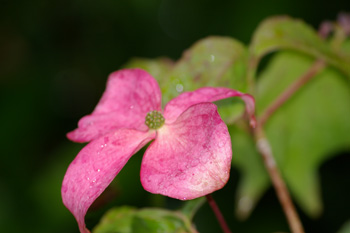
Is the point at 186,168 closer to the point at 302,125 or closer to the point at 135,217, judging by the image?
the point at 135,217

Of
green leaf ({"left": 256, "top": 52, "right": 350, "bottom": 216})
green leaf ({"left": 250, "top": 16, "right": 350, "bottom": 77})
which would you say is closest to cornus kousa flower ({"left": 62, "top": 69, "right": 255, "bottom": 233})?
green leaf ({"left": 250, "top": 16, "right": 350, "bottom": 77})

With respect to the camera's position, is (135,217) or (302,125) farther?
(302,125)

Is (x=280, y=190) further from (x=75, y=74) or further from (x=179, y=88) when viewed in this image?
(x=75, y=74)

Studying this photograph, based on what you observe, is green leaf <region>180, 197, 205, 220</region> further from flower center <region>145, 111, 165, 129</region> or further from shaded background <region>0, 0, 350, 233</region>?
shaded background <region>0, 0, 350, 233</region>

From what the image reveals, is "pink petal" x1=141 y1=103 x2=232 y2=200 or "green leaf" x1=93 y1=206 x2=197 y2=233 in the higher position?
"pink petal" x1=141 y1=103 x2=232 y2=200

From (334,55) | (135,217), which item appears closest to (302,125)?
(334,55)

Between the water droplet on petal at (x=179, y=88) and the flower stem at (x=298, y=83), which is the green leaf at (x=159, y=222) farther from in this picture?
the flower stem at (x=298, y=83)

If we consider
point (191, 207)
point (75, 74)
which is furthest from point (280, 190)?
point (75, 74)

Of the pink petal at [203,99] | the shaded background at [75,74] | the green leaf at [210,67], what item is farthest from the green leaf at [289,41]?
the shaded background at [75,74]
